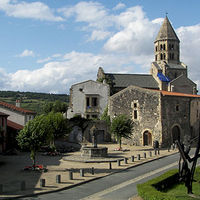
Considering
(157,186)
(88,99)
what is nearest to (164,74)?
(88,99)

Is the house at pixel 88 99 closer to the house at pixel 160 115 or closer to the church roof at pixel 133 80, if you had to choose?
the house at pixel 160 115

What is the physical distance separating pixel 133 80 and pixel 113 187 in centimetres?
4675

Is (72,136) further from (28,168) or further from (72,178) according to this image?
(72,178)

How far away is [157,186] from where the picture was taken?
1452cm

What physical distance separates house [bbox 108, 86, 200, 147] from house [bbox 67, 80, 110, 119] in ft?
27.9

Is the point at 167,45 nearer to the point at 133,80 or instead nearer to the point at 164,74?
→ the point at 164,74

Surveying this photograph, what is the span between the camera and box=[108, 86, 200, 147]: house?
121 feet

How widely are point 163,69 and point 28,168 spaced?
5208 centimetres

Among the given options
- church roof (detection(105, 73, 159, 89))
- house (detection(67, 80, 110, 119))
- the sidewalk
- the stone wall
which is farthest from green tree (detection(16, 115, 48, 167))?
church roof (detection(105, 73, 159, 89))

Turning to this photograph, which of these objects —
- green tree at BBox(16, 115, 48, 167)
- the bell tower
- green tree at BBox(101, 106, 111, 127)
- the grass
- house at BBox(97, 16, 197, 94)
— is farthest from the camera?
the bell tower

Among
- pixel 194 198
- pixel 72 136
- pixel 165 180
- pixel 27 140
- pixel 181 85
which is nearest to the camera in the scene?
pixel 194 198

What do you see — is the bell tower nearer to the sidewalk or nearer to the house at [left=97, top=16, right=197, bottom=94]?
the house at [left=97, top=16, right=197, bottom=94]

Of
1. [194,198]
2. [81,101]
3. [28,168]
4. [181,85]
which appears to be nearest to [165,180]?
[194,198]

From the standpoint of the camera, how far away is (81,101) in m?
49.2
